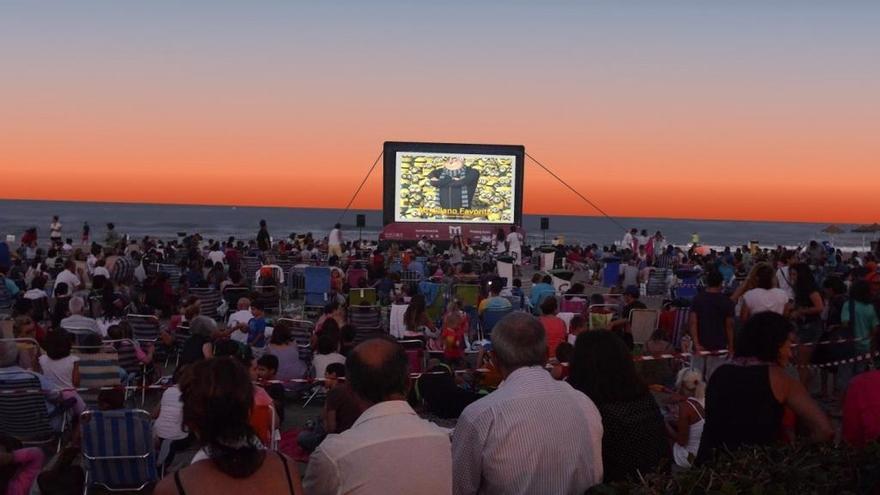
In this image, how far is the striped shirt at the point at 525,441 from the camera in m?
3.06

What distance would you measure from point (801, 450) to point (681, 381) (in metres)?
2.42

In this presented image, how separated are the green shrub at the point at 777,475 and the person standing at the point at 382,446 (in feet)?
1.94

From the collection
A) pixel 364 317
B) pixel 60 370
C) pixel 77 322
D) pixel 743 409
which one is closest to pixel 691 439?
pixel 743 409

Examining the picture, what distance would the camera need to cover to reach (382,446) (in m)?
2.66

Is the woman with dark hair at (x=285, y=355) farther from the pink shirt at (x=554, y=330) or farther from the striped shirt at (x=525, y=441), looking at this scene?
the striped shirt at (x=525, y=441)

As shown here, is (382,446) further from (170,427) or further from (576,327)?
(576,327)

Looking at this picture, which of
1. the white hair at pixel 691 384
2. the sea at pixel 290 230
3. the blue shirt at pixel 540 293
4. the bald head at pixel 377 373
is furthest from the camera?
the sea at pixel 290 230

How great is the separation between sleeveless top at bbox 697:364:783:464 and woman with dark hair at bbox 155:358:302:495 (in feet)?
5.90

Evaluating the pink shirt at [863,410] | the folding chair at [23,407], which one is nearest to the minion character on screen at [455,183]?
the folding chair at [23,407]

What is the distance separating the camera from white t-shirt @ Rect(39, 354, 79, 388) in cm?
722

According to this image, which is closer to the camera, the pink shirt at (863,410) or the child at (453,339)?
the pink shirt at (863,410)

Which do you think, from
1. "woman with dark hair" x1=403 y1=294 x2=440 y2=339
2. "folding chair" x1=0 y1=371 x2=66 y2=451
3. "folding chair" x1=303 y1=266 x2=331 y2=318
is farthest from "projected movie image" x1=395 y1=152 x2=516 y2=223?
"folding chair" x1=0 y1=371 x2=66 y2=451

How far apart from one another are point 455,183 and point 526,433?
23646 mm

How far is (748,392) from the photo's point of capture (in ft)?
11.5
